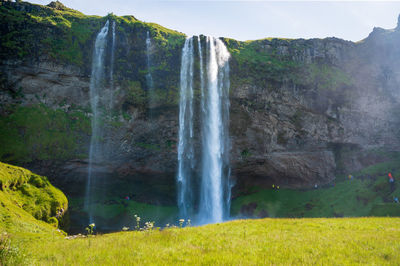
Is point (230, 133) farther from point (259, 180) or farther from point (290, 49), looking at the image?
point (290, 49)

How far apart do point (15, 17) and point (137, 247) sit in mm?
42133

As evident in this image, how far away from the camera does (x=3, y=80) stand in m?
32.5

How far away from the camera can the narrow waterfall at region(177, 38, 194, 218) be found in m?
37.3

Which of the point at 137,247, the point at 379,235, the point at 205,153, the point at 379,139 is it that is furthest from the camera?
the point at 379,139

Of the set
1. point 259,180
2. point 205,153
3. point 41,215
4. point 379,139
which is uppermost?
point 379,139

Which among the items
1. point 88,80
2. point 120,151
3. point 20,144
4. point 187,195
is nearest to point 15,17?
point 88,80

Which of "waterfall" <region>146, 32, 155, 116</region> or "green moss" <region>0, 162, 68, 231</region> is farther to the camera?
"waterfall" <region>146, 32, 155, 116</region>

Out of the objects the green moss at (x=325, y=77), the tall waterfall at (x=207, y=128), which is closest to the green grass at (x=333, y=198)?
the tall waterfall at (x=207, y=128)

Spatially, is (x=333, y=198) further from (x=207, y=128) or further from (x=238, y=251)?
(x=238, y=251)

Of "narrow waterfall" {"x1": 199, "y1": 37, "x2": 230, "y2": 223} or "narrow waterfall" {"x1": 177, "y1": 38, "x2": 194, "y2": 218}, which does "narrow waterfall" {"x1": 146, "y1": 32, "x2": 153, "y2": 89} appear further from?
"narrow waterfall" {"x1": 199, "y1": 37, "x2": 230, "y2": 223}

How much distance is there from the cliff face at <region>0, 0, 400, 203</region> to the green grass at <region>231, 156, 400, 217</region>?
98.2 inches

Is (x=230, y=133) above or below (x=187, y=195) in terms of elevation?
above

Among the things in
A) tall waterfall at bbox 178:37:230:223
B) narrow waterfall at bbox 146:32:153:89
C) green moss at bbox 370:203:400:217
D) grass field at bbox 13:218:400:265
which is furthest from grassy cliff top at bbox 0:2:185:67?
green moss at bbox 370:203:400:217

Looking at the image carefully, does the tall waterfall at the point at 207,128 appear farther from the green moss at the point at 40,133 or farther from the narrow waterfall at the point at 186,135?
the green moss at the point at 40,133
